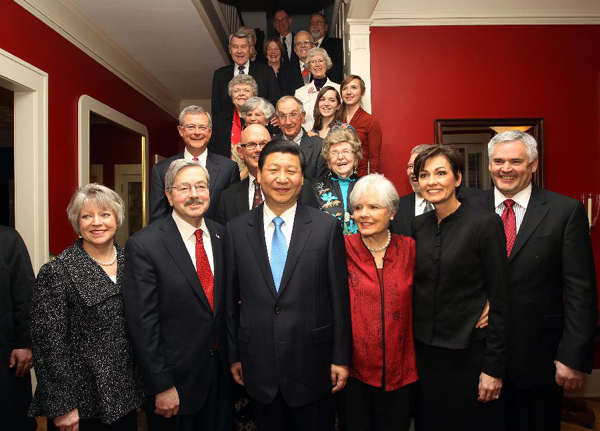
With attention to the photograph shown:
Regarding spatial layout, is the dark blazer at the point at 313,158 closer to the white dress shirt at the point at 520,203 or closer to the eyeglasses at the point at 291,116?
the eyeglasses at the point at 291,116

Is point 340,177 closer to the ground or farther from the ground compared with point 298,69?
closer to the ground

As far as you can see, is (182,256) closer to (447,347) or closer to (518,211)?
(447,347)

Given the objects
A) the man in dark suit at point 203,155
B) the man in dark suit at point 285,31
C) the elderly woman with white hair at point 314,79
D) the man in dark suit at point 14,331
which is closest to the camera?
the man in dark suit at point 14,331

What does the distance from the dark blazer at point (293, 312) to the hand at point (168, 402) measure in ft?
0.95

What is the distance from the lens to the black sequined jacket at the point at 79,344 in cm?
180

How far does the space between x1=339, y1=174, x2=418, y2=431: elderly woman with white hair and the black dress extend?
78 millimetres

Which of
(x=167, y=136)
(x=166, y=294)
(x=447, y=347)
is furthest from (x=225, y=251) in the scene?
(x=167, y=136)

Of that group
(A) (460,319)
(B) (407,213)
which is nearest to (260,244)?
(A) (460,319)

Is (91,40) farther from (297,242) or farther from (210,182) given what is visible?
(297,242)

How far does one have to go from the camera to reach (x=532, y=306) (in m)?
2.13

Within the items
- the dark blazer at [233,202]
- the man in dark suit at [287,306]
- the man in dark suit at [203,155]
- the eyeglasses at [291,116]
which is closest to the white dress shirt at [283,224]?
the man in dark suit at [287,306]

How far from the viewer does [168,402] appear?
1.92 metres

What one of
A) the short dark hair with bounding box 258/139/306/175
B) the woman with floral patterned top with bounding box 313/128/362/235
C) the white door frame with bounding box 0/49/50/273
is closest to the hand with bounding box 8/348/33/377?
the white door frame with bounding box 0/49/50/273

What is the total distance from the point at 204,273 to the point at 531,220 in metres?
1.57
